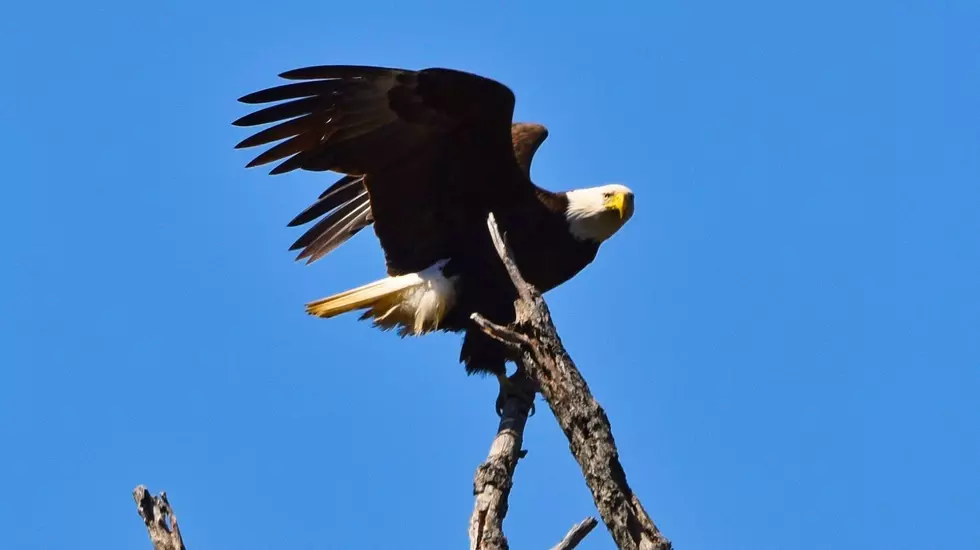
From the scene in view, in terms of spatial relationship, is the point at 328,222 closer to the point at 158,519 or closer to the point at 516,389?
the point at 516,389

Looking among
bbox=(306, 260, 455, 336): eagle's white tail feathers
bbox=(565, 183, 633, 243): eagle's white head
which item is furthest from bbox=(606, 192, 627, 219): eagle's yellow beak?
bbox=(306, 260, 455, 336): eagle's white tail feathers

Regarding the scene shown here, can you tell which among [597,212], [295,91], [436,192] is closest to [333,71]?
[295,91]

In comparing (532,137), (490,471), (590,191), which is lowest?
(490,471)

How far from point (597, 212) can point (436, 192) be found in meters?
0.86

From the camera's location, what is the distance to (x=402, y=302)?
6.43 meters

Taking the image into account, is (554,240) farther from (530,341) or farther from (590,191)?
(530,341)

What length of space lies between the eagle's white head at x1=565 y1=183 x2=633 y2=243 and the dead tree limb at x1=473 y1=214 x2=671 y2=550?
1959 millimetres

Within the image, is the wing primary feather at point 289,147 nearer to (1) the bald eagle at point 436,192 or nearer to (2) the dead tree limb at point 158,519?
(1) the bald eagle at point 436,192

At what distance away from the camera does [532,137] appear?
24.6 ft

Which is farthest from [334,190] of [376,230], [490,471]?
[490,471]

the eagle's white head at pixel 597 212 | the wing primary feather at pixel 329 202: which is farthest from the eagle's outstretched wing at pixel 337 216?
the eagle's white head at pixel 597 212

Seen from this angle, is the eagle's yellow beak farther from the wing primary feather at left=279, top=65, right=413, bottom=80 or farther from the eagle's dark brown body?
the wing primary feather at left=279, top=65, right=413, bottom=80

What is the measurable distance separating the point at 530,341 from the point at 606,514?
74 centimetres

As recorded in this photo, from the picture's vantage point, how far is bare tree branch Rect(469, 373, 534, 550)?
4555mm
